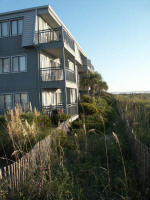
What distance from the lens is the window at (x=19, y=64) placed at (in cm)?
1468

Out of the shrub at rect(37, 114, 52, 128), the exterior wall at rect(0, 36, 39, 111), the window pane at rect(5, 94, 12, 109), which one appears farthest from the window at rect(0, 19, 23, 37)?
the shrub at rect(37, 114, 52, 128)

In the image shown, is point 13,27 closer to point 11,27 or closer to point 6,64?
point 11,27

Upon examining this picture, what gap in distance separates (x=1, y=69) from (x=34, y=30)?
181 inches

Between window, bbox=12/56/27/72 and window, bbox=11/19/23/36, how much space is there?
6.83 feet

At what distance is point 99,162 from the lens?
18.3ft

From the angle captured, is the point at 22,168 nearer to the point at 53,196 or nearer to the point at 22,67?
the point at 53,196

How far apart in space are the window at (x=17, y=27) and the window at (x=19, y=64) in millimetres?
2082

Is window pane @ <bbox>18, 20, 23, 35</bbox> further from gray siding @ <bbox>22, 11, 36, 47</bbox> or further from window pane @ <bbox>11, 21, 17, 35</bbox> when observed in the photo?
gray siding @ <bbox>22, 11, 36, 47</bbox>

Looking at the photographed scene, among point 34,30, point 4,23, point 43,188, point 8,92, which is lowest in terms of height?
point 43,188

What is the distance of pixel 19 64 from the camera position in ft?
48.5

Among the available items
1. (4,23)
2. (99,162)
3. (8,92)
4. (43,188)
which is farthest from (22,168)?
(4,23)

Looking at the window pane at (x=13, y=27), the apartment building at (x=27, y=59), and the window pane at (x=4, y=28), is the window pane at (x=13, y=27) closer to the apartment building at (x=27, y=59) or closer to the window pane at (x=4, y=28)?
the apartment building at (x=27, y=59)

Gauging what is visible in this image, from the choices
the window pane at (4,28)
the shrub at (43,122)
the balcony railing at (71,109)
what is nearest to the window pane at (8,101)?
the balcony railing at (71,109)

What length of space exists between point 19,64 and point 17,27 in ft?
10.2
